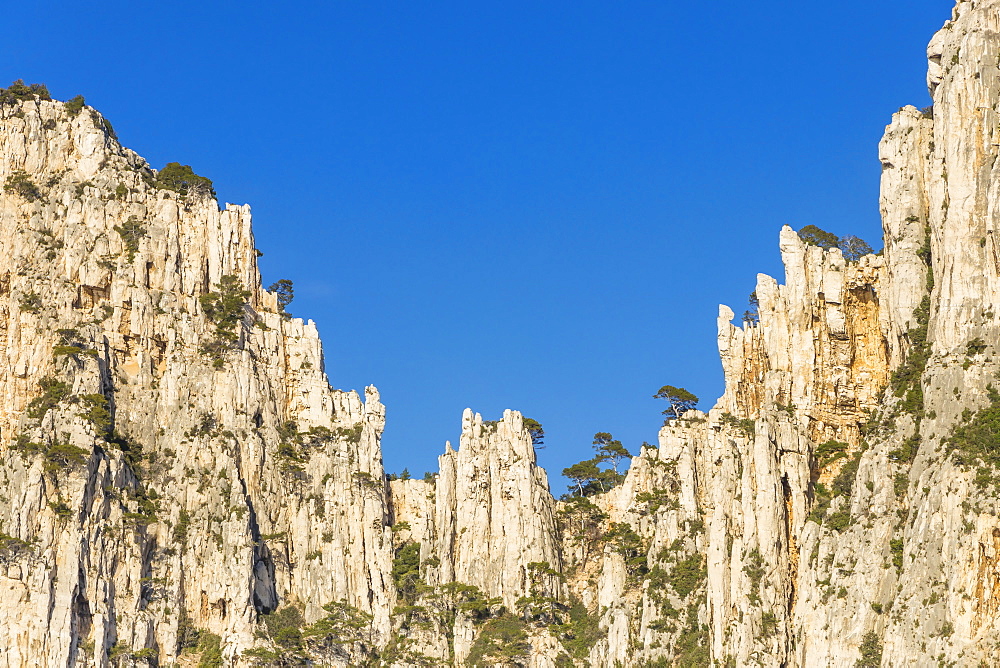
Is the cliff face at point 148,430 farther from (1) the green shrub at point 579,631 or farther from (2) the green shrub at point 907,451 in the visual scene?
(2) the green shrub at point 907,451

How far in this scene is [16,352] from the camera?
173 metres

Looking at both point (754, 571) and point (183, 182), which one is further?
point (183, 182)

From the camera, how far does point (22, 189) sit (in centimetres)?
18500

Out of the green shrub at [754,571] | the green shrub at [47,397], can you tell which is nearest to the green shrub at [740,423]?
the green shrub at [754,571]

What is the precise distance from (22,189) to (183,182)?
17.0 m

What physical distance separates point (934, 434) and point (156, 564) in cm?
7152

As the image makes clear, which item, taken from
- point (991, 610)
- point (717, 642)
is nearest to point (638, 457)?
point (717, 642)

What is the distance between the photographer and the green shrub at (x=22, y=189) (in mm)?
184750

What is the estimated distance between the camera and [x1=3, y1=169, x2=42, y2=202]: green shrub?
18475cm

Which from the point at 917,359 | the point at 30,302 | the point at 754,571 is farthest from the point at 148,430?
the point at 917,359

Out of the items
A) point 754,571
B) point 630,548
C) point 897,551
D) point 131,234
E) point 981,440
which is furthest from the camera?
point 131,234

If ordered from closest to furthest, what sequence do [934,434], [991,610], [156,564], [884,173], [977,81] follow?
[991,610]
[934,434]
[977,81]
[884,173]
[156,564]

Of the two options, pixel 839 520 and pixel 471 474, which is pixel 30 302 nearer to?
pixel 471 474

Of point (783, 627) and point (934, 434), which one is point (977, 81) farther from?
point (783, 627)
